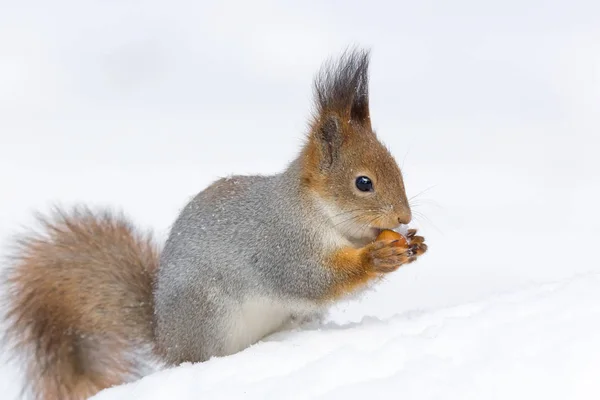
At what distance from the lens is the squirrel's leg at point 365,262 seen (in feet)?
6.17

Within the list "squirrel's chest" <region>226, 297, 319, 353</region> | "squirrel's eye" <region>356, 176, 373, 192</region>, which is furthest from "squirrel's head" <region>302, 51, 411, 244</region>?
"squirrel's chest" <region>226, 297, 319, 353</region>

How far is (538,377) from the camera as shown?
1.30m

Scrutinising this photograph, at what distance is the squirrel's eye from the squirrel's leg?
A: 0.47 ft

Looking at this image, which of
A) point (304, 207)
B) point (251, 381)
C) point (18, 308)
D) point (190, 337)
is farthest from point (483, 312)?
point (18, 308)

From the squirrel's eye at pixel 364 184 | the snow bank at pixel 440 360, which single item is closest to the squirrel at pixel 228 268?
the squirrel's eye at pixel 364 184

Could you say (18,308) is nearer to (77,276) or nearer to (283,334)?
(77,276)

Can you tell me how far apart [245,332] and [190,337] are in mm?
140

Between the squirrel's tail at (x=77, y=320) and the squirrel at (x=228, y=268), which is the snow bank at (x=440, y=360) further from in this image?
the squirrel's tail at (x=77, y=320)

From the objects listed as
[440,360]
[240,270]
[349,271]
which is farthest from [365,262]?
[440,360]

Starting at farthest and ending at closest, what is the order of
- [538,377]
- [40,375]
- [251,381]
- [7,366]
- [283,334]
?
1. [7,366]
2. [40,375]
3. [283,334]
4. [251,381]
5. [538,377]

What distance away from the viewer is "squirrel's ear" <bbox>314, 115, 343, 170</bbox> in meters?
2.11

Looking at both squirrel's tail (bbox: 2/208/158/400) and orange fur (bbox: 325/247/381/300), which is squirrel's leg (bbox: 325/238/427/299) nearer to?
orange fur (bbox: 325/247/381/300)

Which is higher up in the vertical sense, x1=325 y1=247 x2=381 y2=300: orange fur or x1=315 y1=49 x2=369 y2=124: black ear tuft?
x1=315 y1=49 x2=369 y2=124: black ear tuft

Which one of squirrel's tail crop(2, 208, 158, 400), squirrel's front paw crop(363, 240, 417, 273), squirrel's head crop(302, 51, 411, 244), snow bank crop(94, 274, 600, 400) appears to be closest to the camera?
snow bank crop(94, 274, 600, 400)
